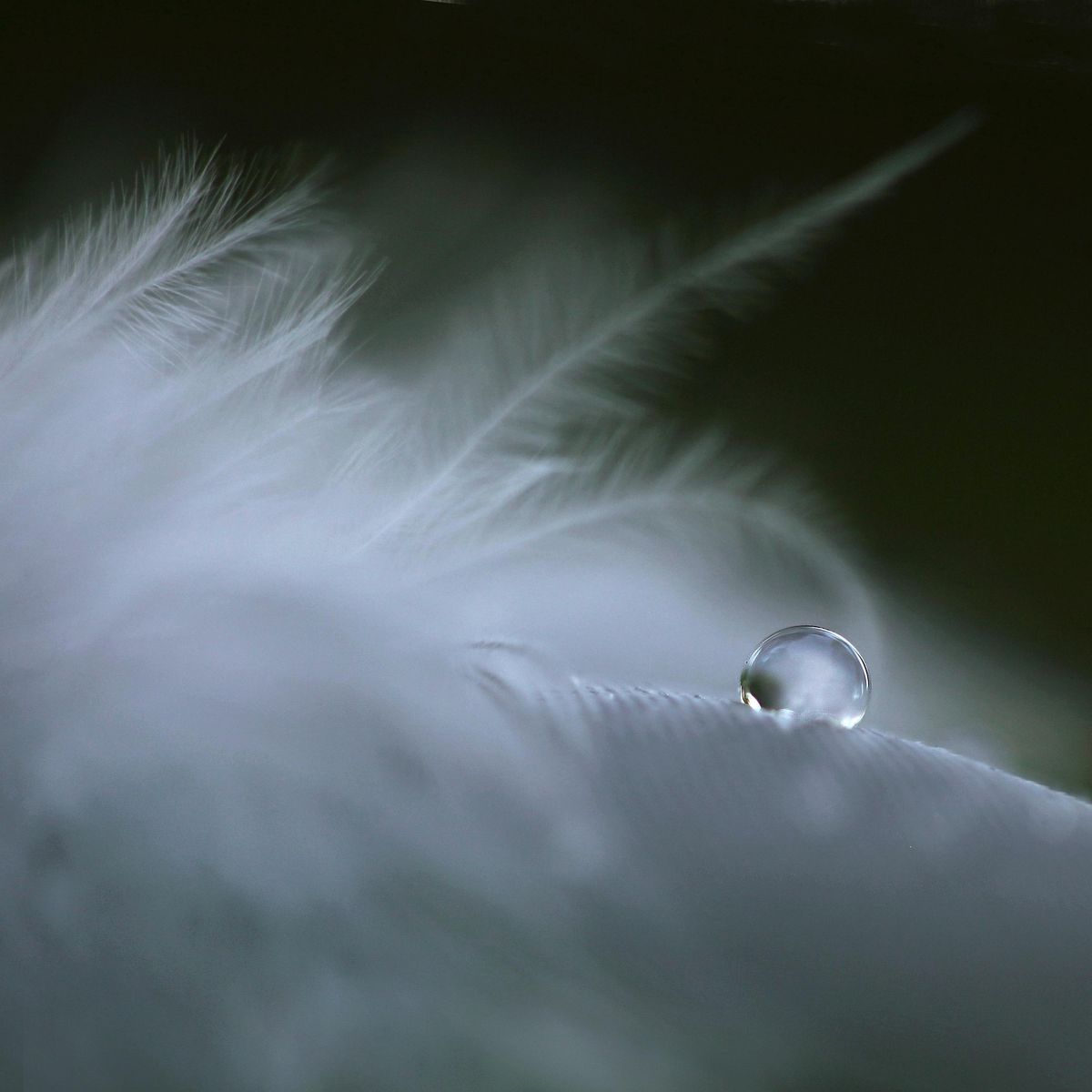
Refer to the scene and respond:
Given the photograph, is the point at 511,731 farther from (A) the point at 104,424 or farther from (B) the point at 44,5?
(B) the point at 44,5

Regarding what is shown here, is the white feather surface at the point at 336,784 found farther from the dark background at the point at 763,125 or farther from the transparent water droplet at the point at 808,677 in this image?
the dark background at the point at 763,125

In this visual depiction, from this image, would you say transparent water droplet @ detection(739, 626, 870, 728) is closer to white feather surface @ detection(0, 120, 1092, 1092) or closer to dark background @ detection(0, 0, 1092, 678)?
white feather surface @ detection(0, 120, 1092, 1092)

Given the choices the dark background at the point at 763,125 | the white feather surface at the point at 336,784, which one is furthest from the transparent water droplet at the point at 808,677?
the dark background at the point at 763,125

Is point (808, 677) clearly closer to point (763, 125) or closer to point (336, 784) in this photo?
point (336, 784)

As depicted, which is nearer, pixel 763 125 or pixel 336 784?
pixel 336 784

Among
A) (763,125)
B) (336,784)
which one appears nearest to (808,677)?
(336,784)

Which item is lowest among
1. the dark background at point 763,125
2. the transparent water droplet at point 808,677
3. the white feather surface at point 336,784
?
the white feather surface at point 336,784

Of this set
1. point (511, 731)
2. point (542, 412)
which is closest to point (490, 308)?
point (542, 412)
